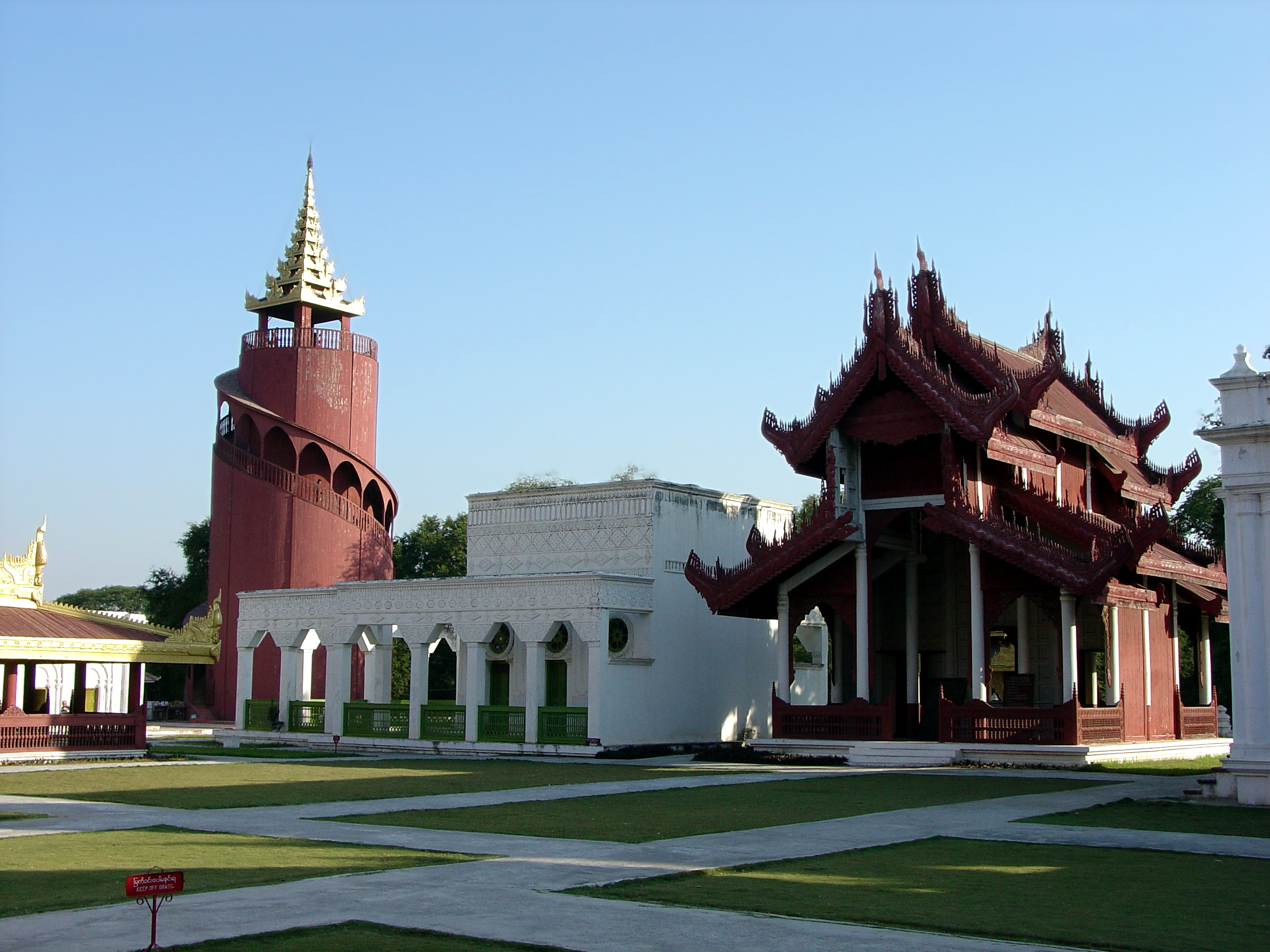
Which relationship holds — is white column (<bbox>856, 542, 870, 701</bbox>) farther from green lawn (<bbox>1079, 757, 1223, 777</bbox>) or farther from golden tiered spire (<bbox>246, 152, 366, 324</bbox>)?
golden tiered spire (<bbox>246, 152, 366, 324</bbox>)

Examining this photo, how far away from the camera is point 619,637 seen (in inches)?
1320

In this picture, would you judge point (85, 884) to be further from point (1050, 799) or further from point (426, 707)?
point (426, 707)

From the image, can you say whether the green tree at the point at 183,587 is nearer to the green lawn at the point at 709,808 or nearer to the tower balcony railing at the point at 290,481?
the tower balcony railing at the point at 290,481

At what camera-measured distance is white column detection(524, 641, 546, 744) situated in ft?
107

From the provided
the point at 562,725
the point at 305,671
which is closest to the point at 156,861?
the point at 562,725

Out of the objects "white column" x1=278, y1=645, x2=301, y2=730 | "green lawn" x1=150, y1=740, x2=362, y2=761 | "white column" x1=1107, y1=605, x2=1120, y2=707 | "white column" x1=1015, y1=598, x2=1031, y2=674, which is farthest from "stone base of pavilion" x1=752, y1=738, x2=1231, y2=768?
"white column" x1=278, y1=645, x2=301, y2=730

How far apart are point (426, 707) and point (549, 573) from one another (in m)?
4.90

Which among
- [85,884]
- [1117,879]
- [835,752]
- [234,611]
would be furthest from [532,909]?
[234,611]

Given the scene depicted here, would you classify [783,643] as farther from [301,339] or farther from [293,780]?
[301,339]

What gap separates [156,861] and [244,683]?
29.2 meters

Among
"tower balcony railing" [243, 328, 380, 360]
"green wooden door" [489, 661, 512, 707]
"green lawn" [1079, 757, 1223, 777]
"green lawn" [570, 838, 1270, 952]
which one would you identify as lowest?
"green lawn" [1079, 757, 1223, 777]

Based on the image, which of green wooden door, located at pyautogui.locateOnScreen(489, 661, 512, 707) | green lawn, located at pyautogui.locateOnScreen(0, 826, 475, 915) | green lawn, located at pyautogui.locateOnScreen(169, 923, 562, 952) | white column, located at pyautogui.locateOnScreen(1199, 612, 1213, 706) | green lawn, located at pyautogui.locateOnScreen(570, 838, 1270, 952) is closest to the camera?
green lawn, located at pyautogui.locateOnScreen(169, 923, 562, 952)

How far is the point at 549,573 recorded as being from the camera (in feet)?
113

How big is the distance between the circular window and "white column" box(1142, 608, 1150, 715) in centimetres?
1198
